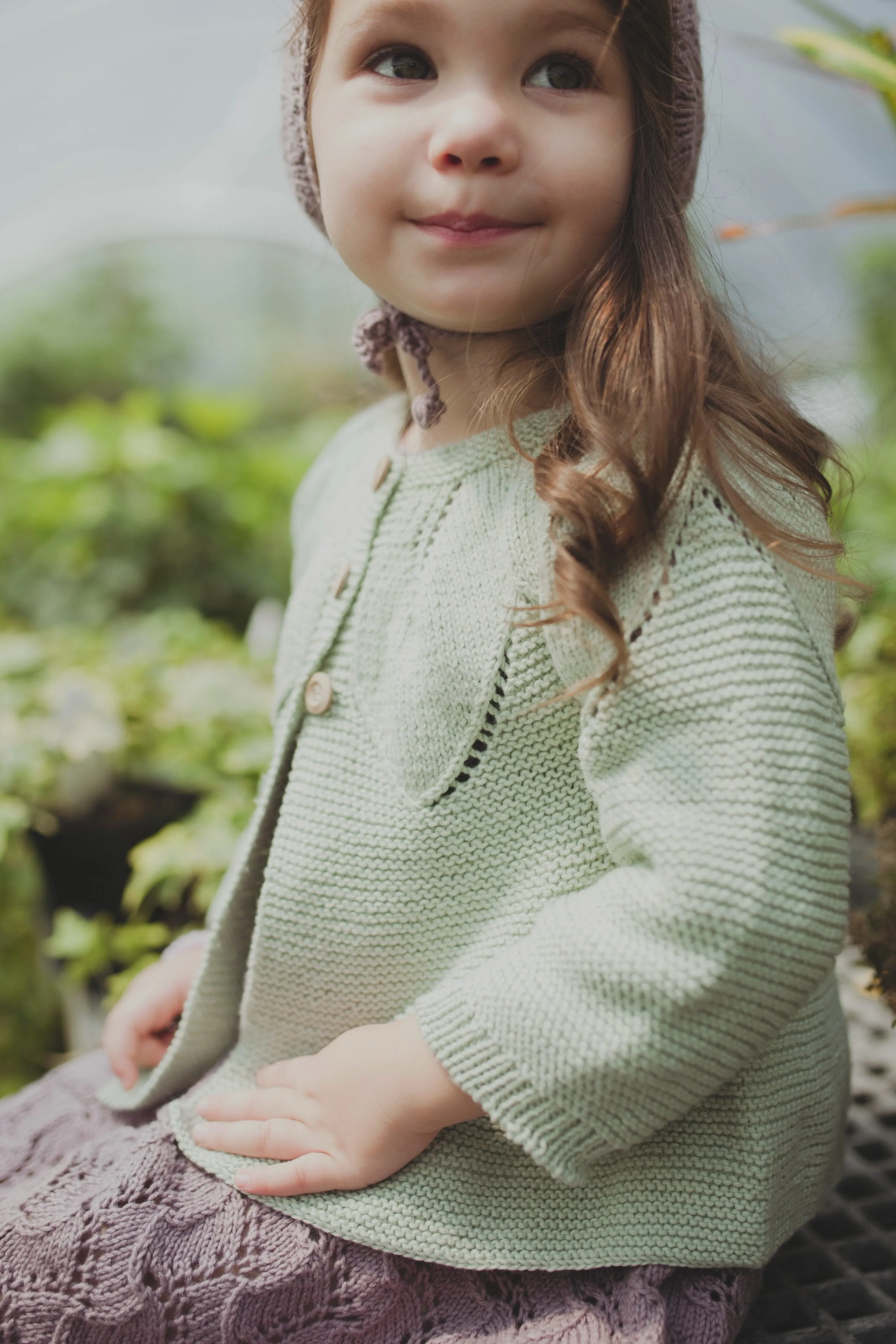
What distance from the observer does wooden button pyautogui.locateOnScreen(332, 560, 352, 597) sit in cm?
116

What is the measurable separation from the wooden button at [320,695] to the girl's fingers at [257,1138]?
1.30ft

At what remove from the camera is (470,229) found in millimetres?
973

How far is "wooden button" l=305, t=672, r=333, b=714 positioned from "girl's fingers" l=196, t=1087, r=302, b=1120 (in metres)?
0.38

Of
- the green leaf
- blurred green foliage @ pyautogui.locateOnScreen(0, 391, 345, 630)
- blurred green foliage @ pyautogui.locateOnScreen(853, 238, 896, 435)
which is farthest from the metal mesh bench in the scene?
blurred green foliage @ pyautogui.locateOnScreen(853, 238, 896, 435)

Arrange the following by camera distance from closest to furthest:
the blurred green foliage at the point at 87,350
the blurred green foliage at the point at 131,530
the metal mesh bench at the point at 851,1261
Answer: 1. the metal mesh bench at the point at 851,1261
2. the blurred green foliage at the point at 131,530
3. the blurred green foliage at the point at 87,350

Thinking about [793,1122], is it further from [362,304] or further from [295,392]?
[295,392]

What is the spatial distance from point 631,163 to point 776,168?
15.3 feet

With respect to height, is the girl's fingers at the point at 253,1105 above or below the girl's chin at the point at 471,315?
below

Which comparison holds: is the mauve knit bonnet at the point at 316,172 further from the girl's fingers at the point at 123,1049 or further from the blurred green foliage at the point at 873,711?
the blurred green foliage at the point at 873,711

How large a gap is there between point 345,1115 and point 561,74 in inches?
36.9

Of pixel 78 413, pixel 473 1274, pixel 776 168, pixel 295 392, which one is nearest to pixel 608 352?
pixel 473 1274

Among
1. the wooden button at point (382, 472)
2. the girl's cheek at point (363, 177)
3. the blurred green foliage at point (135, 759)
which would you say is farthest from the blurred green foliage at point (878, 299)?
the girl's cheek at point (363, 177)

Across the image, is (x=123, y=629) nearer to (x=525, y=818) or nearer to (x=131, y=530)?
(x=131, y=530)

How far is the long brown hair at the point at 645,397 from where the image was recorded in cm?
90
